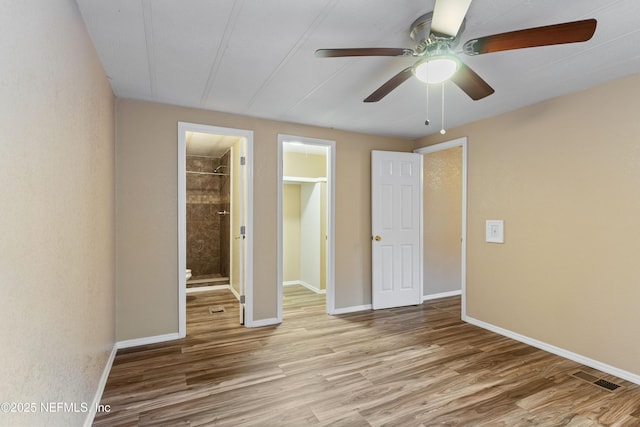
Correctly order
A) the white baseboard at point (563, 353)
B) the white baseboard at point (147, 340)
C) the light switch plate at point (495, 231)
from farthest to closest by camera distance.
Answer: the light switch plate at point (495, 231) < the white baseboard at point (147, 340) < the white baseboard at point (563, 353)

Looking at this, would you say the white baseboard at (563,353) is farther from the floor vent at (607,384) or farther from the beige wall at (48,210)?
the beige wall at (48,210)

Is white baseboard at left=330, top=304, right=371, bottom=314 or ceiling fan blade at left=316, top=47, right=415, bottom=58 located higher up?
ceiling fan blade at left=316, top=47, right=415, bottom=58

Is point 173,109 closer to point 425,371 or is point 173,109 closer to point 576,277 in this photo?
point 425,371

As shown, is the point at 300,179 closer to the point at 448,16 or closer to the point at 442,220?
the point at 442,220

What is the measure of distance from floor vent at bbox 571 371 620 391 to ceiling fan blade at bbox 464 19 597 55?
8.22 ft

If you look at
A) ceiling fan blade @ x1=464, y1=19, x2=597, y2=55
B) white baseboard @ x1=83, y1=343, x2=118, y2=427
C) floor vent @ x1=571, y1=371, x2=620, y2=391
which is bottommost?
floor vent @ x1=571, y1=371, x2=620, y2=391

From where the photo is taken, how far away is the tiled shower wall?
6.09 metres

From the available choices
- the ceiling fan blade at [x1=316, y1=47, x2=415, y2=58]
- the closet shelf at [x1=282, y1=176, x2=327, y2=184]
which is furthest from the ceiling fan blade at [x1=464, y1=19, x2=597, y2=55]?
the closet shelf at [x1=282, y1=176, x2=327, y2=184]

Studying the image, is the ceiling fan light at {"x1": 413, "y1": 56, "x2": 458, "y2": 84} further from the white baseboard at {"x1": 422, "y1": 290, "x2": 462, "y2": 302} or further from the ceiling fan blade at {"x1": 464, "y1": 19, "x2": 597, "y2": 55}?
the white baseboard at {"x1": 422, "y1": 290, "x2": 462, "y2": 302}

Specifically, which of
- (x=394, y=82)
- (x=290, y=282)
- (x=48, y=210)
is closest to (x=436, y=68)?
(x=394, y=82)

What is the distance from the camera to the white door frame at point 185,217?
3191 millimetres

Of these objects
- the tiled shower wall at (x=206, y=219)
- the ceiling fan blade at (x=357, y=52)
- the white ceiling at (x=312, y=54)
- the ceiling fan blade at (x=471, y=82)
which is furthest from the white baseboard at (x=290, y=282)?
the ceiling fan blade at (x=357, y=52)

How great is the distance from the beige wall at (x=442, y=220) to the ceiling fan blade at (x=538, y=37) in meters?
3.12

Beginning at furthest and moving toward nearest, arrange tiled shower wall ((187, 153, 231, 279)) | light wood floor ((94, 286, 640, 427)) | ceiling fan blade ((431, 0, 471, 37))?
1. tiled shower wall ((187, 153, 231, 279))
2. light wood floor ((94, 286, 640, 427))
3. ceiling fan blade ((431, 0, 471, 37))
